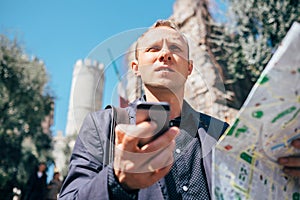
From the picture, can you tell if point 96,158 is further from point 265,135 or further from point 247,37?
point 247,37

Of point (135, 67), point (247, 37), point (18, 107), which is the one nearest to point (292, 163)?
point (135, 67)

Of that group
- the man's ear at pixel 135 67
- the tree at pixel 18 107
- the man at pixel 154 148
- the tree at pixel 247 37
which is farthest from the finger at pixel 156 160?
the tree at pixel 18 107

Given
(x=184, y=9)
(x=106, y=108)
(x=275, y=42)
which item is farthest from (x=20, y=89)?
(x=106, y=108)

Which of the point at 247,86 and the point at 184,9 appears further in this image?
the point at 184,9

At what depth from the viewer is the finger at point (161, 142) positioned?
0.71 metres

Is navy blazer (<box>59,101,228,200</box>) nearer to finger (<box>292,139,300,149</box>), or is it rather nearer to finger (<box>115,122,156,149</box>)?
finger (<box>115,122,156,149</box>)

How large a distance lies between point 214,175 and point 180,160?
38 centimetres

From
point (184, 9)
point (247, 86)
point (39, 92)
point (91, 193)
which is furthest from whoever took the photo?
point (39, 92)

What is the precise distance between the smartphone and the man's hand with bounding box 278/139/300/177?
0.33m

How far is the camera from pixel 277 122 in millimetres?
764

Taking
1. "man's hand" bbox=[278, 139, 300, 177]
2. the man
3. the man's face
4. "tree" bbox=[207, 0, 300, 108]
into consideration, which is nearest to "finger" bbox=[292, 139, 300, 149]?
"man's hand" bbox=[278, 139, 300, 177]

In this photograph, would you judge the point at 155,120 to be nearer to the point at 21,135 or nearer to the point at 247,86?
the point at 247,86

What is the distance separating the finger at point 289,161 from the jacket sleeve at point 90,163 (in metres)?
0.43

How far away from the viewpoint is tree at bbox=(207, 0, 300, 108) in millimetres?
7906
